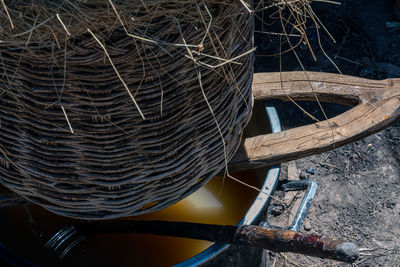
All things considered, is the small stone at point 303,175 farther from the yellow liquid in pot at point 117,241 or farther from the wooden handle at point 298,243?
the wooden handle at point 298,243

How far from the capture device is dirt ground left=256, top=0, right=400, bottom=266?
4.97 ft

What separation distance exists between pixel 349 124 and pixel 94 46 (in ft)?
2.04

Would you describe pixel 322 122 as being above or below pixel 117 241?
above

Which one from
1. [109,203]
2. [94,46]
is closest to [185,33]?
[94,46]

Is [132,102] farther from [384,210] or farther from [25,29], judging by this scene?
[384,210]

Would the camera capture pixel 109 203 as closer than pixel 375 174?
Yes

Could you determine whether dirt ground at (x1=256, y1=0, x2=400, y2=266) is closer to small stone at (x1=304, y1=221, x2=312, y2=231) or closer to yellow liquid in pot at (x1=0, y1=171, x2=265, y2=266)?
small stone at (x1=304, y1=221, x2=312, y2=231)

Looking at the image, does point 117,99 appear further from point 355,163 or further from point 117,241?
point 355,163

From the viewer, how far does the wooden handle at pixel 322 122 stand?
99 centimetres

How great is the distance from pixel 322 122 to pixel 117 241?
0.52 metres

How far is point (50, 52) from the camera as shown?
597 mm

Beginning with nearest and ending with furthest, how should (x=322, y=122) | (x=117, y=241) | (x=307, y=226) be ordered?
(x=322, y=122)
(x=117, y=241)
(x=307, y=226)

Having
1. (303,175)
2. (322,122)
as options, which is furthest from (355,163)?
(322,122)

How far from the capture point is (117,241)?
3.76 ft
